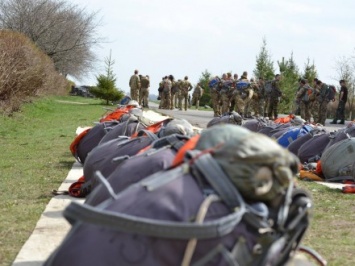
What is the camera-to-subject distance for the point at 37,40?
57.8m

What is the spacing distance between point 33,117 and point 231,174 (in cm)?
2873

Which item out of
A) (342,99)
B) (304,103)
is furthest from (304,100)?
(342,99)

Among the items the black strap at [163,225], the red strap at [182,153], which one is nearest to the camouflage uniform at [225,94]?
the red strap at [182,153]

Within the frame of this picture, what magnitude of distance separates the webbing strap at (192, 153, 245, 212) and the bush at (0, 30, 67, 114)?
25281 mm

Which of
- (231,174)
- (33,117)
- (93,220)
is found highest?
(231,174)

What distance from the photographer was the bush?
29203 millimetres

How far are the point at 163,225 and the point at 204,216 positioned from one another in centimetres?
20

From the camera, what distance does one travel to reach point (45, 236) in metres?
6.59

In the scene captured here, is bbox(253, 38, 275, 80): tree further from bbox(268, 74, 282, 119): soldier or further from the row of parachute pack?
the row of parachute pack

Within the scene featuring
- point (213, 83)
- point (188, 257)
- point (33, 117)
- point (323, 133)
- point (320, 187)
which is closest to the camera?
point (188, 257)

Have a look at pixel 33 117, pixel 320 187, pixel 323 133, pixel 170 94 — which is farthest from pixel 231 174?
pixel 170 94

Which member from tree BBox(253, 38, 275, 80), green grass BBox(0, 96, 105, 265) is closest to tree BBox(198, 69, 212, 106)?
tree BBox(253, 38, 275, 80)

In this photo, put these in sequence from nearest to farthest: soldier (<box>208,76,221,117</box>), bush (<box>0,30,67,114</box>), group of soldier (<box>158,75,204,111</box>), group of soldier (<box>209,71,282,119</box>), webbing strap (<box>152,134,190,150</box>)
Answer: webbing strap (<box>152,134,190,150</box>) → bush (<box>0,30,67,114</box>) → group of soldier (<box>209,71,282,119</box>) → soldier (<box>208,76,221,117</box>) → group of soldier (<box>158,75,204,111</box>)

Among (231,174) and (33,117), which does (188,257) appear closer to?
(231,174)
